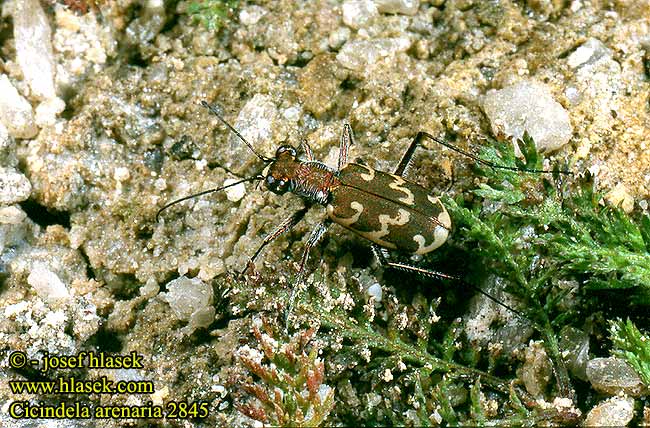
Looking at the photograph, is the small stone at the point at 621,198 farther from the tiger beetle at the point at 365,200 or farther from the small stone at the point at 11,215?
the small stone at the point at 11,215

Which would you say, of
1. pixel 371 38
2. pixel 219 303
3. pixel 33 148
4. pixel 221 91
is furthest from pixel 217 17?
pixel 219 303

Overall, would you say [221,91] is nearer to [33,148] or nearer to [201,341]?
[33,148]

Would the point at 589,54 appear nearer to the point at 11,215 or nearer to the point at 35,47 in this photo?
the point at 35,47

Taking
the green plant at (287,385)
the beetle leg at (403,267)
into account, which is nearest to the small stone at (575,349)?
the beetle leg at (403,267)

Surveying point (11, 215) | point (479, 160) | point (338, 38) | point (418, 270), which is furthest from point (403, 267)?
point (11, 215)

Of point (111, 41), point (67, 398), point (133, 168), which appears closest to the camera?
point (67, 398)

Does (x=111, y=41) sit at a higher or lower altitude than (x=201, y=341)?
higher

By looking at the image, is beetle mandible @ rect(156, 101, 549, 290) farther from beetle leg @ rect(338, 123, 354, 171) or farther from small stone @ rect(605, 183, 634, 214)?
small stone @ rect(605, 183, 634, 214)
